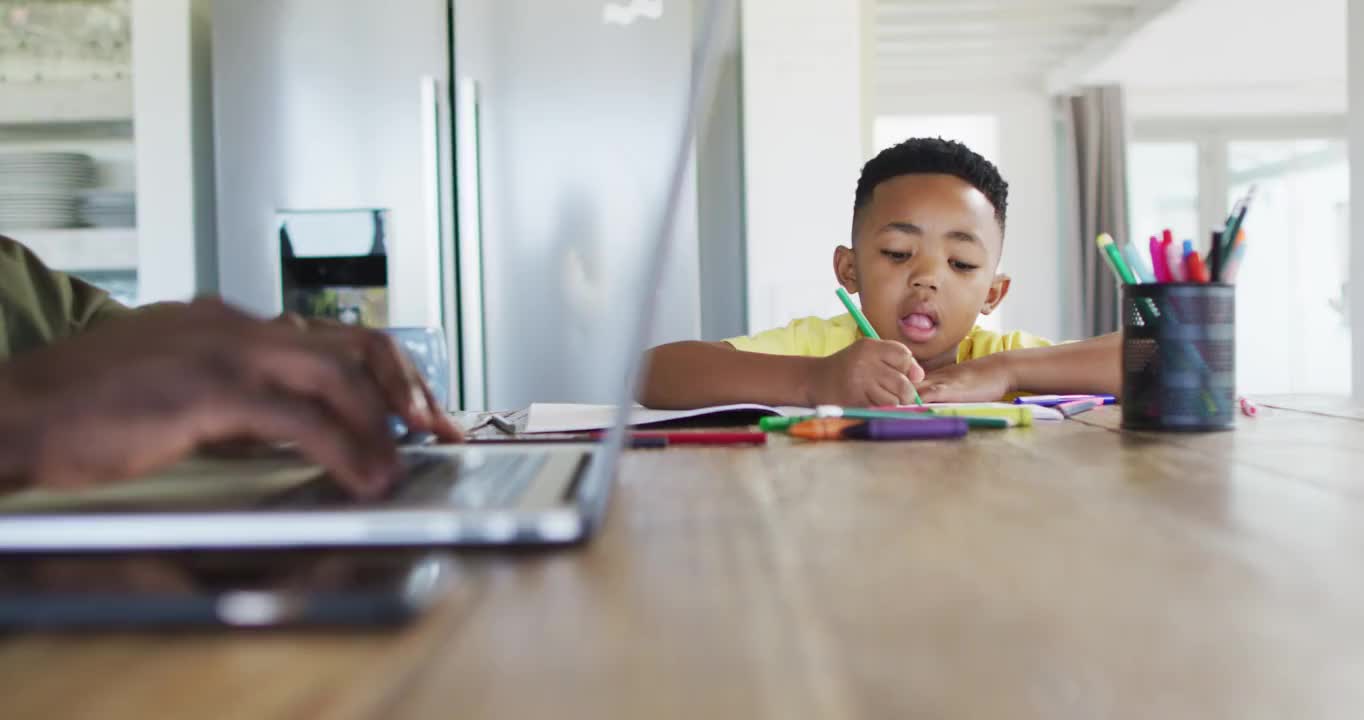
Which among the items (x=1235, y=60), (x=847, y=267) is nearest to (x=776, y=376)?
(x=847, y=267)

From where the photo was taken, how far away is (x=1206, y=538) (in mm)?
370

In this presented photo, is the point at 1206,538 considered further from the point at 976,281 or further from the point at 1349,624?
the point at 976,281

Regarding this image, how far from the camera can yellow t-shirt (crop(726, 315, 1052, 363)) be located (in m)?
1.66

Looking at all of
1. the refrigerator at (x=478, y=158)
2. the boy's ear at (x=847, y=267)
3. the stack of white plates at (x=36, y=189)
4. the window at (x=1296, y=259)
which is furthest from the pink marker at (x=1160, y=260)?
the window at (x=1296, y=259)

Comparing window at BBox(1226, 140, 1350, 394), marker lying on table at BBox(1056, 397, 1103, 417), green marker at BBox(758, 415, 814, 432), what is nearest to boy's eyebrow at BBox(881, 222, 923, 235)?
marker lying on table at BBox(1056, 397, 1103, 417)

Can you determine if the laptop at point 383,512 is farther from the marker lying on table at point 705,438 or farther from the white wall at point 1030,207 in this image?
the white wall at point 1030,207

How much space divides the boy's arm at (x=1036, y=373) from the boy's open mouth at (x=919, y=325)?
280 millimetres

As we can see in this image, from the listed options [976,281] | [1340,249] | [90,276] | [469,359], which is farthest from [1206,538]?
[1340,249]

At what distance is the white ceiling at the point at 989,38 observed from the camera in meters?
4.78

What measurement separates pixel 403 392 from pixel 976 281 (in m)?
1.18

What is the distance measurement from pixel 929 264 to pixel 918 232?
0.19 feet

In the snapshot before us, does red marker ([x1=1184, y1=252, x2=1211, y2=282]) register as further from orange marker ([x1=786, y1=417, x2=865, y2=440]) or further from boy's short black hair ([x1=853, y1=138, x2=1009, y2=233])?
boy's short black hair ([x1=853, y1=138, x2=1009, y2=233])

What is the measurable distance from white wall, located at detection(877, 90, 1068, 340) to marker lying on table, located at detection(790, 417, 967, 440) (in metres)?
6.15

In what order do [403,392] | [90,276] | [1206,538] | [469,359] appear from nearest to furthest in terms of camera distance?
1. [1206,538]
2. [403,392]
3. [469,359]
4. [90,276]
